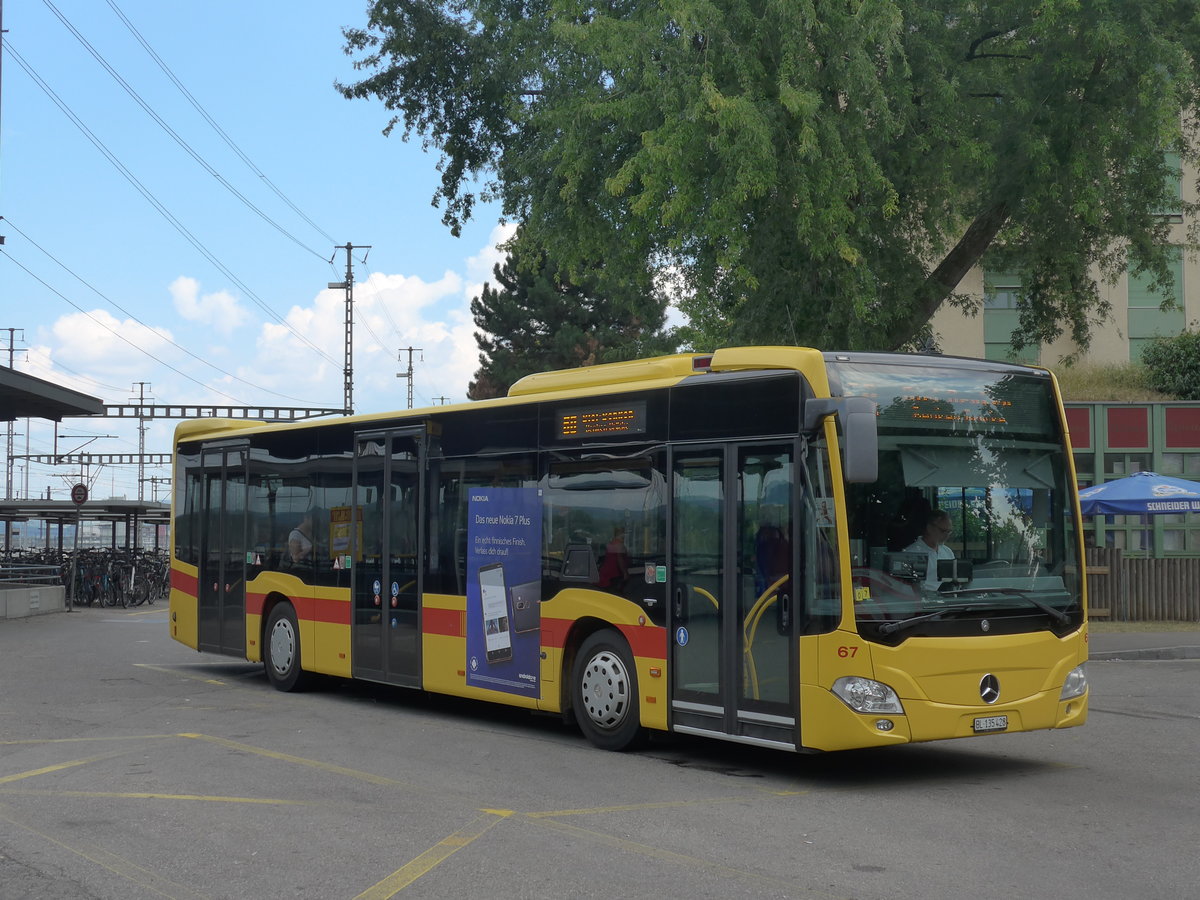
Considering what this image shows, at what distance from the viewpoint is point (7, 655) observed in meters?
20.4

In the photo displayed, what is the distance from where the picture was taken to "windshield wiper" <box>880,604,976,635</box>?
30.0 ft

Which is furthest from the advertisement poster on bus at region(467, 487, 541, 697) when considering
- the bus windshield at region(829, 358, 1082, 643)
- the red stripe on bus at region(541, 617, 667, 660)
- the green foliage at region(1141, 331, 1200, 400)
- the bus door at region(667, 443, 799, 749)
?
the green foliage at region(1141, 331, 1200, 400)

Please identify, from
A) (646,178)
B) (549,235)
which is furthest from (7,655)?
(646,178)

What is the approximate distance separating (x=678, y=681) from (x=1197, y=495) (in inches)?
610

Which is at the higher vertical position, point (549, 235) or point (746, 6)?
point (746, 6)

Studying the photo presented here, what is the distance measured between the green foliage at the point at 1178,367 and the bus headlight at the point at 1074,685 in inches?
940

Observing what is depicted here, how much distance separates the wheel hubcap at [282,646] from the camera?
618 inches

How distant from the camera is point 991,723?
945 cm

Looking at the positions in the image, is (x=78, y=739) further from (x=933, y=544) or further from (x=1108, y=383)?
(x=1108, y=383)

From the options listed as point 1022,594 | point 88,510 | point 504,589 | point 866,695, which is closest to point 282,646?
point 504,589

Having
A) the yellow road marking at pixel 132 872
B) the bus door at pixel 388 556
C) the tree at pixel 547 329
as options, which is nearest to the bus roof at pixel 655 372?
the bus door at pixel 388 556

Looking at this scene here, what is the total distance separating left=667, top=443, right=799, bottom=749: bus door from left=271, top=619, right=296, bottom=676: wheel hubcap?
662cm

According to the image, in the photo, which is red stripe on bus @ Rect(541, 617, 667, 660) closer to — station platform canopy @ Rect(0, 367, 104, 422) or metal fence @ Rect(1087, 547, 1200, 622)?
metal fence @ Rect(1087, 547, 1200, 622)

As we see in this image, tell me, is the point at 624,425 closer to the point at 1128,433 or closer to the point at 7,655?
the point at 7,655
